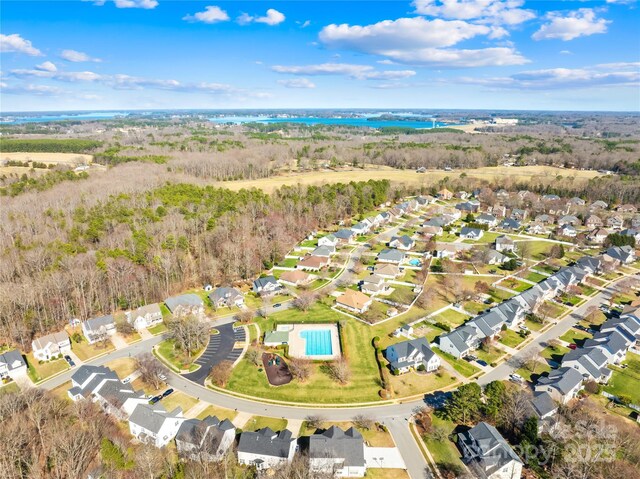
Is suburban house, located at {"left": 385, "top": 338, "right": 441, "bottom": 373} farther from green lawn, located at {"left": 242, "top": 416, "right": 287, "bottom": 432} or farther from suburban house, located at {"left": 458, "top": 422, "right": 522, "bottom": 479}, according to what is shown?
green lawn, located at {"left": 242, "top": 416, "right": 287, "bottom": 432}

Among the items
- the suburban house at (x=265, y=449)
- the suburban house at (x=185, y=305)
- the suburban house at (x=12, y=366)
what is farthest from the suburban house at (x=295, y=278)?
the suburban house at (x=12, y=366)

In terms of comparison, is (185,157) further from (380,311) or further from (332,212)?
(380,311)

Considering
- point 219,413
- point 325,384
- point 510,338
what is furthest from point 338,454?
point 510,338

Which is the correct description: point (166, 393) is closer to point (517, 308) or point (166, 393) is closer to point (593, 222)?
point (517, 308)

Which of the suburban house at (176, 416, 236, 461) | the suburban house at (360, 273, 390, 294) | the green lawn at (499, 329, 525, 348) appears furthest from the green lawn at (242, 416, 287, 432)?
the green lawn at (499, 329, 525, 348)

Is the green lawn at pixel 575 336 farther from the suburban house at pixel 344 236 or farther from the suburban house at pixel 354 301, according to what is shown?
the suburban house at pixel 344 236

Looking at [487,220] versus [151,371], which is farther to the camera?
[487,220]
